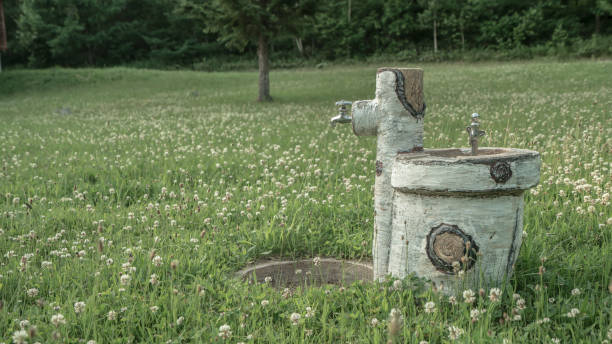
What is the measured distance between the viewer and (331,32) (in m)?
61.3

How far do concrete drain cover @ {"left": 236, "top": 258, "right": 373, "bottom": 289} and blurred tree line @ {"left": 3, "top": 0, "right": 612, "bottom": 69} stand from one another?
145ft

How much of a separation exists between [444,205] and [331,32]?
6092 cm

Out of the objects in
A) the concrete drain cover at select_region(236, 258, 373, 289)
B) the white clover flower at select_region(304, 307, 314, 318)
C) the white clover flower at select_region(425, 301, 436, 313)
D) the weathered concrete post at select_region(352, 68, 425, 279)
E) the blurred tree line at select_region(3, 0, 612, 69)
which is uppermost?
the blurred tree line at select_region(3, 0, 612, 69)

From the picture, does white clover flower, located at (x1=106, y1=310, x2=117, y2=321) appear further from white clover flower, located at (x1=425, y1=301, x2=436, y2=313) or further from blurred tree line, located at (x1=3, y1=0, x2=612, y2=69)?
blurred tree line, located at (x1=3, y1=0, x2=612, y2=69)

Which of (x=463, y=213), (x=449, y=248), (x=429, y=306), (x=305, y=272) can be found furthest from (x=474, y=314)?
(x=305, y=272)

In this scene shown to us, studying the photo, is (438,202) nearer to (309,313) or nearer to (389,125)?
(389,125)

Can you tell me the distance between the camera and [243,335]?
300 centimetres

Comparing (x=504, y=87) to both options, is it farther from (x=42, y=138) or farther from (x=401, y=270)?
(x=401, y=270)

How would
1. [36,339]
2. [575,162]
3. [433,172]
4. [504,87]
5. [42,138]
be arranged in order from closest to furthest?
[36,339] < [433,172] < [575,162] < [42,138] < [504,87]

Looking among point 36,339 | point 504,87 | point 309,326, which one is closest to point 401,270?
point 309,326

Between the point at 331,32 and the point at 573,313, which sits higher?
the point at 331,32

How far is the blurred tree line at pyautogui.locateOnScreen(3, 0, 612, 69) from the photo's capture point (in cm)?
5053

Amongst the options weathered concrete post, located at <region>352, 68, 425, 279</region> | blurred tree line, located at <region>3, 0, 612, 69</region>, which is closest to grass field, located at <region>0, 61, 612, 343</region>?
weathered concrete post, located at <region>352, 68, 425, 279</region>

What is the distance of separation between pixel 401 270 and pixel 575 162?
4235 mm
